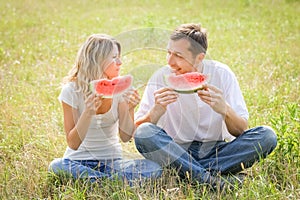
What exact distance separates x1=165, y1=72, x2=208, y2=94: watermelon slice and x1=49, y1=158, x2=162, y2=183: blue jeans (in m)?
0.60

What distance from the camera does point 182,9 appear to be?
11.5 m

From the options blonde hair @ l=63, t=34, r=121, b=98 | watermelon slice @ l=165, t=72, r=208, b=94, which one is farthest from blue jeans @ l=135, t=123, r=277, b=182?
blonde hair @ l=63, t=34, r=121, b=98

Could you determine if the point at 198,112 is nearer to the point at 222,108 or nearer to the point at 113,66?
the point at 222,108

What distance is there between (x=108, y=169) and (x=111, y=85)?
2.17 feet

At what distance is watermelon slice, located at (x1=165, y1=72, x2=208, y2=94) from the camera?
11.9 feet

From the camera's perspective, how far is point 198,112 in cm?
401

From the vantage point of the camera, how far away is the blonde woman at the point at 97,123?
3.72m

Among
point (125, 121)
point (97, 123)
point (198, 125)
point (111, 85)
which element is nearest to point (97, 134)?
point (97, 123)

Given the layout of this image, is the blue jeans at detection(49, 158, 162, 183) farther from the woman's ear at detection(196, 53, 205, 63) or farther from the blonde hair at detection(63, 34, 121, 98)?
the woman's ear at detection(196, 53, 205, 63)

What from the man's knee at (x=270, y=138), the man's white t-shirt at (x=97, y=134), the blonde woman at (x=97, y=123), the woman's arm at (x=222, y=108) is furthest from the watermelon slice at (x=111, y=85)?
the man's knee at (x=270, y=138)

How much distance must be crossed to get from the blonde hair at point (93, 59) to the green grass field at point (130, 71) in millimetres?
244

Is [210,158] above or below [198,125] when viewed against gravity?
below

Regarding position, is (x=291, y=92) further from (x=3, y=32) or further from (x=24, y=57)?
(x=3, y=32)

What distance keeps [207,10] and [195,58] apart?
7587 mm
